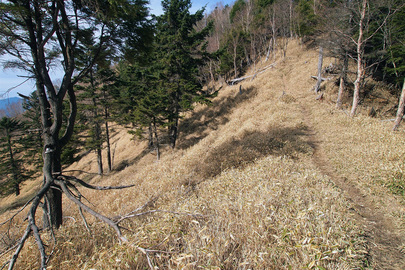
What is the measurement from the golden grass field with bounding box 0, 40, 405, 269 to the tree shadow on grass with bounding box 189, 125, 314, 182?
5 cm

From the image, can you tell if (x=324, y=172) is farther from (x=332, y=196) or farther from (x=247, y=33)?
(x=247, y=33)

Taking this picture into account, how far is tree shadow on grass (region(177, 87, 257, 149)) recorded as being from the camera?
1923 cm

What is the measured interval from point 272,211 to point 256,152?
5073mm

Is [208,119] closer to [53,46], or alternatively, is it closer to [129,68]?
[129,68]

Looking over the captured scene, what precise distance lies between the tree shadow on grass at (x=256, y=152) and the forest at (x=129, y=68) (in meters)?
4.38

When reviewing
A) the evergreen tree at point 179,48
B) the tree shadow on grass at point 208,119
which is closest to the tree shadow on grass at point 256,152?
the evergreen tree at point 179,48

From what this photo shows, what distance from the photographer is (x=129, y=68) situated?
20.0 m

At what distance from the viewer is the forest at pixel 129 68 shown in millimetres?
3352

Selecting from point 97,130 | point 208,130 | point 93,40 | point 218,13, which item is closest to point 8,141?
point 97,130

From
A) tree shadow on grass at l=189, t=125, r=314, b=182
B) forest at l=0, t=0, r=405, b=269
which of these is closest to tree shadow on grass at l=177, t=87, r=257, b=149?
forest at l=0, t=0, r=405, b=269

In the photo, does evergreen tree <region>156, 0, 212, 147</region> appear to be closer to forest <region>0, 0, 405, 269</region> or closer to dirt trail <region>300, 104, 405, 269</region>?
forest <region>0, 0, 405, 269</region>

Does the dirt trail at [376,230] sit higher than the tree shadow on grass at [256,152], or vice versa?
the tree shadow on grass at [256,152]

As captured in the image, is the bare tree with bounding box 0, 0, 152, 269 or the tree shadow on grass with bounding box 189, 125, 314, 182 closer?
the bare tree with bounding box 0, 0, 152, 269

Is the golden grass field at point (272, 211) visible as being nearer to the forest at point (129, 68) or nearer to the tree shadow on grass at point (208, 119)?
the forest at point (129, 68)
